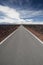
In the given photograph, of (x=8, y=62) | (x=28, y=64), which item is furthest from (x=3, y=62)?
(x=28, y=64)

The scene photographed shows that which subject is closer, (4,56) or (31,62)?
(31,62)

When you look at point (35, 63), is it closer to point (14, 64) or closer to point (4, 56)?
point (14, 64)

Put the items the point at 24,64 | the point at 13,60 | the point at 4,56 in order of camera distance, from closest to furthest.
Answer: the point at 24,64, the point at 13,60, the point at 4,56

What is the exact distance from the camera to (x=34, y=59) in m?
8.35

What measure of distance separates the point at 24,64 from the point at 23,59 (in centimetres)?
84

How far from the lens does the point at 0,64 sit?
7.64 metres

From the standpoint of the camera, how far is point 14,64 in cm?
763

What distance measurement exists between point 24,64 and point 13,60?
925 mm

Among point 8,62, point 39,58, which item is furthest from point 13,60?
point 39,58

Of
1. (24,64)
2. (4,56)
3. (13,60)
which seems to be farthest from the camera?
(4,56)

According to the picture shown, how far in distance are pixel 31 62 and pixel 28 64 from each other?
1.03 feet

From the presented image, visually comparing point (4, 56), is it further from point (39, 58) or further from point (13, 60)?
point (39, 58)

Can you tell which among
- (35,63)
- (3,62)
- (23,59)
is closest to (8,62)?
(3,62)

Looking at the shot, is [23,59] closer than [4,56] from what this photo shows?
Yes
